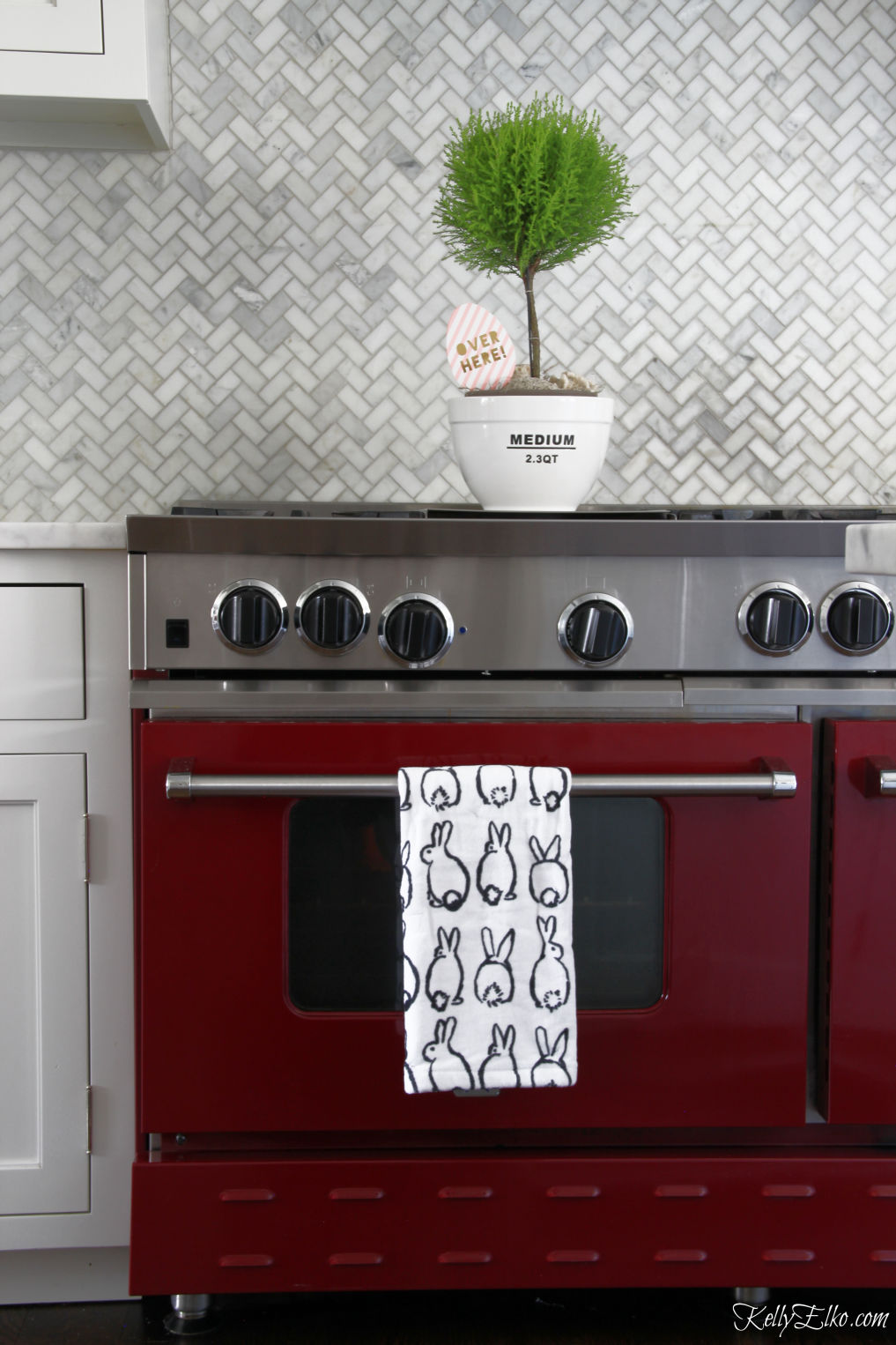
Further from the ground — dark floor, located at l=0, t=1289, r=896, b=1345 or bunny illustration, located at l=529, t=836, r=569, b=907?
bunny illustration, located at l=529, t=836, r=569, b=907

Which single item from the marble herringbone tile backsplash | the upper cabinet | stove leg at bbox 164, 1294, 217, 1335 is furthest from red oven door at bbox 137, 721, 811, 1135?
the upper cabinet

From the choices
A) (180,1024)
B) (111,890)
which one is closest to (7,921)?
(111,890)

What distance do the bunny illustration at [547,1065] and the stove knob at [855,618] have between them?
50 cm

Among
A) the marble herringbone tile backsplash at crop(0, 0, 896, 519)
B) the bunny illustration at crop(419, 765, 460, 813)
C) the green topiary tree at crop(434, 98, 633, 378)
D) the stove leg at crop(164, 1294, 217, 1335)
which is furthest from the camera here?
the marble herringbone tile backsplash at crop(0, 0, 896, 519)

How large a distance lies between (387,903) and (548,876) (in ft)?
0.60

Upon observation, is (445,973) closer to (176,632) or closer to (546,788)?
(546,788)

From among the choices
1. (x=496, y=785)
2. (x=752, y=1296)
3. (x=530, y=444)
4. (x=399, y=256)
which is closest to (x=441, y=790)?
(x=496, y=785)

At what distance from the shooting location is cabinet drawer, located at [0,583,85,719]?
124 cm

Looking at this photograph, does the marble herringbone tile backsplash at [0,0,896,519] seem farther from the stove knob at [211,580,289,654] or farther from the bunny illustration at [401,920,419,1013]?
the bunny illustration at [401,920,419,1013]

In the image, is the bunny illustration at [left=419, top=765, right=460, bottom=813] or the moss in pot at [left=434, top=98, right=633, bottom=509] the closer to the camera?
the bunny illustration at [left=419, top=765, right=460, bottom=813]

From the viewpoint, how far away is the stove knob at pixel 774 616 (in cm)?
117

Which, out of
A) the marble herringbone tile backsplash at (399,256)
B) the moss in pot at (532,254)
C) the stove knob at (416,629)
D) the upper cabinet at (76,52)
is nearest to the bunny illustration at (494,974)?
the stove knob at (416,629)

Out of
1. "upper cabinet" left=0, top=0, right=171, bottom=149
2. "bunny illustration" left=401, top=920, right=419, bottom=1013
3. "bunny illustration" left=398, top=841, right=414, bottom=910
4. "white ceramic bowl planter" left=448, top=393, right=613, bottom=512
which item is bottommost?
"bunny illustration" left=401, top=920, right=419, bottom=1013

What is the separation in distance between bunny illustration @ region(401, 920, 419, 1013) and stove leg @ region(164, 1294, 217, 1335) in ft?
1.38
